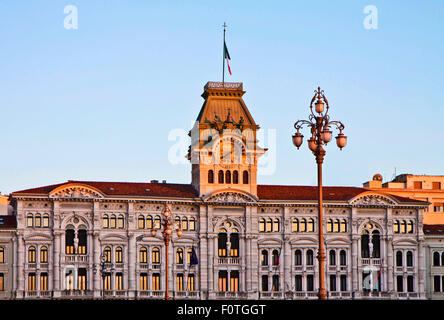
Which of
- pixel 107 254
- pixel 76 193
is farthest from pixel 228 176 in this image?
pixel 76 193

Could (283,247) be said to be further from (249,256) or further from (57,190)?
(57,190)

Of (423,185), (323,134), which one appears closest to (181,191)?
(423,185)

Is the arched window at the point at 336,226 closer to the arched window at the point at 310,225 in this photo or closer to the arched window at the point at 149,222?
the arched window at the point at 310,225

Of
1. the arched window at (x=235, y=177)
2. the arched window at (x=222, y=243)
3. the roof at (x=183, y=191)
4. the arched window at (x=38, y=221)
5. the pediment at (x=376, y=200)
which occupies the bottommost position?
the arched window at (x=222, y=243)

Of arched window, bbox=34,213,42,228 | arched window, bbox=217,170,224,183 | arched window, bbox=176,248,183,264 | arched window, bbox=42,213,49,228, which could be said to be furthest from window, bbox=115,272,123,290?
arched window, bbox=217,170,224,183

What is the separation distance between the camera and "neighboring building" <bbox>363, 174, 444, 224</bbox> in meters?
119

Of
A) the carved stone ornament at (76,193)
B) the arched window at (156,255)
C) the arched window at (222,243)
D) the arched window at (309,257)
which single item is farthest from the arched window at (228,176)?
the carved stone ornament at (76,193)

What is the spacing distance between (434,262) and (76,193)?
37294 mm

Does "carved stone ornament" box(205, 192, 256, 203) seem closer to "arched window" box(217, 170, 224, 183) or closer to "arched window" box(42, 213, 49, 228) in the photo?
"arched window" box(217, 170, 224, 183)

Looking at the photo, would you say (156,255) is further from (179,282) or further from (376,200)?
(376,200)

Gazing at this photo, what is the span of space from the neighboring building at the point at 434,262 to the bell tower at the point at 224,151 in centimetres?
1894

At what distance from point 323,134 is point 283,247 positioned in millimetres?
56753

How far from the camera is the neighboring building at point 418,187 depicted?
11919cm

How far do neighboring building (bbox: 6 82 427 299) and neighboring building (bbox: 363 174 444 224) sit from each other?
20.0 meters
